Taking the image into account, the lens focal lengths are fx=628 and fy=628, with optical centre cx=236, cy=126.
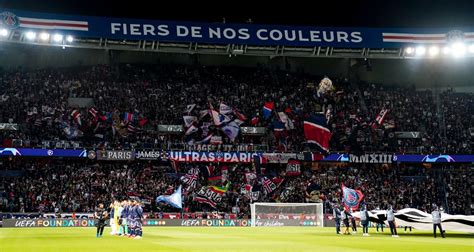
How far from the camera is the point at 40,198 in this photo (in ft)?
180

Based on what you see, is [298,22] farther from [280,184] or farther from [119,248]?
[119,248]

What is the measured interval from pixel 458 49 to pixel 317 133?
16.8 m

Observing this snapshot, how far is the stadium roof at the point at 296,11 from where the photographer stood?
226 ft

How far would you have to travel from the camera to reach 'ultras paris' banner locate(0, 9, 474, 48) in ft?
197

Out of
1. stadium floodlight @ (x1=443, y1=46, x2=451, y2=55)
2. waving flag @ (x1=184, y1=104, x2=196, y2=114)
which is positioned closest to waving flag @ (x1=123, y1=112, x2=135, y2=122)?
waving flag @ (x1=184, y1=104, x2=196, y2=114)

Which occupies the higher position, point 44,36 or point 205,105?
point 44,36

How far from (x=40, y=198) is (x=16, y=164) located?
7483 millimetres

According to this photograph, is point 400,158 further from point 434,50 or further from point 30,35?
point 30,35

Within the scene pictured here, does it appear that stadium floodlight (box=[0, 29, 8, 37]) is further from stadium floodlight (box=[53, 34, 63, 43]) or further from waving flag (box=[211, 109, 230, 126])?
waving flag (box=[211, 109, 230, 126])

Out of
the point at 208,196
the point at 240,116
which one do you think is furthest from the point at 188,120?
the point at 208,196

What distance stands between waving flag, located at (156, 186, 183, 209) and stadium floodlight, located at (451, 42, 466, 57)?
31.6 m

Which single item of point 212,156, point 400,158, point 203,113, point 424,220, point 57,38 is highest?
point 57,38

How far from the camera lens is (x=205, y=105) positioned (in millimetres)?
66438

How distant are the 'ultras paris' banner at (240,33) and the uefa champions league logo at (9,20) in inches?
57.0
